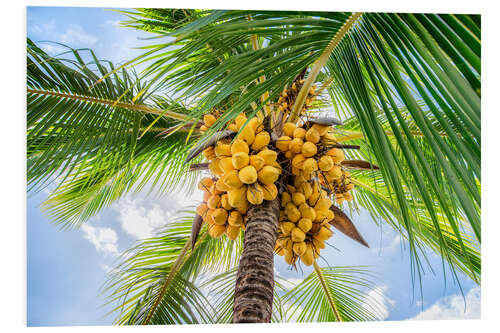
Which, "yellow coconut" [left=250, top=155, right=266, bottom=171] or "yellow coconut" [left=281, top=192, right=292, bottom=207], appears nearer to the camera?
"yellow coconut" [left=250, top=155, right=266, bottom=171]

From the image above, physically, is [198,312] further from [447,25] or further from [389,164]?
[447,25]

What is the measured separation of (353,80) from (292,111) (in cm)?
37

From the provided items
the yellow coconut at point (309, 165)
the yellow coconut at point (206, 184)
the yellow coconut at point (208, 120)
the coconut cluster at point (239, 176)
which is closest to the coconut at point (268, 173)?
the coconut cluster at point (239, 176)

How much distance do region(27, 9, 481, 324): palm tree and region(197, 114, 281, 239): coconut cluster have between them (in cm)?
8

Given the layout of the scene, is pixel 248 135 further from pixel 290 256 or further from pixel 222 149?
pixel 290 256

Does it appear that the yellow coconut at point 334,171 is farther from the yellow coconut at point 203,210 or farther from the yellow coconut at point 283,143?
the yellow coconut at point 203,210

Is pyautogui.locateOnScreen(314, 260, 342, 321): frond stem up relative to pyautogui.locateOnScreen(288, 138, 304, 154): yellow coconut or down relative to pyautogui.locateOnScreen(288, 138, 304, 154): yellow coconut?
down

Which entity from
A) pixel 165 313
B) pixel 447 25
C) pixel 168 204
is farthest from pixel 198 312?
pixel 447 25

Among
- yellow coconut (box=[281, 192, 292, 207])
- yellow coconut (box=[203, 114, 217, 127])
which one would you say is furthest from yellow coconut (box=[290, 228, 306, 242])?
yellow coconut (box=[203, 114, 217, 127])

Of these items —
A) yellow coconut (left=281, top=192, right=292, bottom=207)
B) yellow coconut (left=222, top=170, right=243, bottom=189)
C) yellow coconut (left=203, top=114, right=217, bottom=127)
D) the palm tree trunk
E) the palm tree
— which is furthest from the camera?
yellow coconut (left=203, top=114, right=217, bottom=127)

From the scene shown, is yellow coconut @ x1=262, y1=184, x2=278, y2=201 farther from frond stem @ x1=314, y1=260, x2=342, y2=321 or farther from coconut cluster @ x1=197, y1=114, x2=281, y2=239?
frond stem @ x1=314, y1=260, x2=342, y2=321

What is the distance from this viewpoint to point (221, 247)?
7.22 ft

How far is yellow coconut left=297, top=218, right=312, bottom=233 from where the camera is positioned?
4.15 feet

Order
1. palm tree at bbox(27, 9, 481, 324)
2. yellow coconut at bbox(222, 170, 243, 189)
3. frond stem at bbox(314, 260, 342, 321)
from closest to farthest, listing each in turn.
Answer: palm tree at bbox(27, 9, 481, 324), yellow coconut at bbox(222, 170, 243, 189), frond stem at bbox(314, 260, 342, 321)
